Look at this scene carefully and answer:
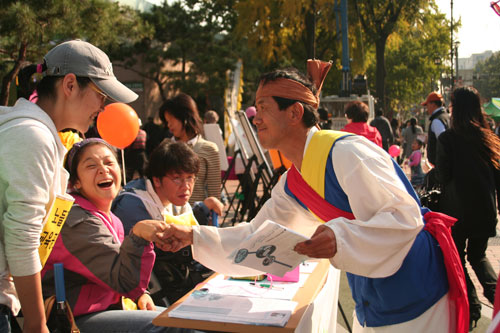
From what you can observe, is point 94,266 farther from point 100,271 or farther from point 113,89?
point 113,89

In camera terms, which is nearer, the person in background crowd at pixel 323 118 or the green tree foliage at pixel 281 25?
the person in background crowd at pixel 323 118

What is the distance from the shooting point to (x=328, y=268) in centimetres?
312

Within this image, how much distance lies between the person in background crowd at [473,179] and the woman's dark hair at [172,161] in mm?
2174

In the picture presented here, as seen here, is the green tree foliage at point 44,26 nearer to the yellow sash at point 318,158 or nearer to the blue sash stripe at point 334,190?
the yellow sash at point 318,158

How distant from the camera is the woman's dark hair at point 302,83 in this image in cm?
247

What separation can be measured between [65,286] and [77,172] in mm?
636

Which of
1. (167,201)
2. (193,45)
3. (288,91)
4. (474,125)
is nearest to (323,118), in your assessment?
(474,125)

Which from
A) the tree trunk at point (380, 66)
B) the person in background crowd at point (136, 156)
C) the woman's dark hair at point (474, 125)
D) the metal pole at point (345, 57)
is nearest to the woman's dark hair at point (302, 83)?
→ the woman's dark hair at point (474, 125)

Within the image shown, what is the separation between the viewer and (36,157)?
6.10 ft

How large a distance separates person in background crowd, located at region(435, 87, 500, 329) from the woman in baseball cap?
121 inches

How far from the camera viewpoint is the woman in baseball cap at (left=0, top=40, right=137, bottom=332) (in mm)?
1823

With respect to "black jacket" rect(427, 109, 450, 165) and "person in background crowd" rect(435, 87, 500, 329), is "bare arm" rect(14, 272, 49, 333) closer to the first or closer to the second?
"person in background crowd" rect(435, 87, 500, 329)

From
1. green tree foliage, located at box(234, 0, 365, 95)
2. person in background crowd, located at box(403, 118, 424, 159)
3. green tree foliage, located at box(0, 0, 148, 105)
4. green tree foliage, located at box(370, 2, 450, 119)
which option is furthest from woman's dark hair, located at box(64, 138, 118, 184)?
green tree foliage, located at box(370, 2, 450, 119)

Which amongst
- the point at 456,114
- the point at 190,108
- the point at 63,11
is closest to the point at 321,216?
the point at 456,114
